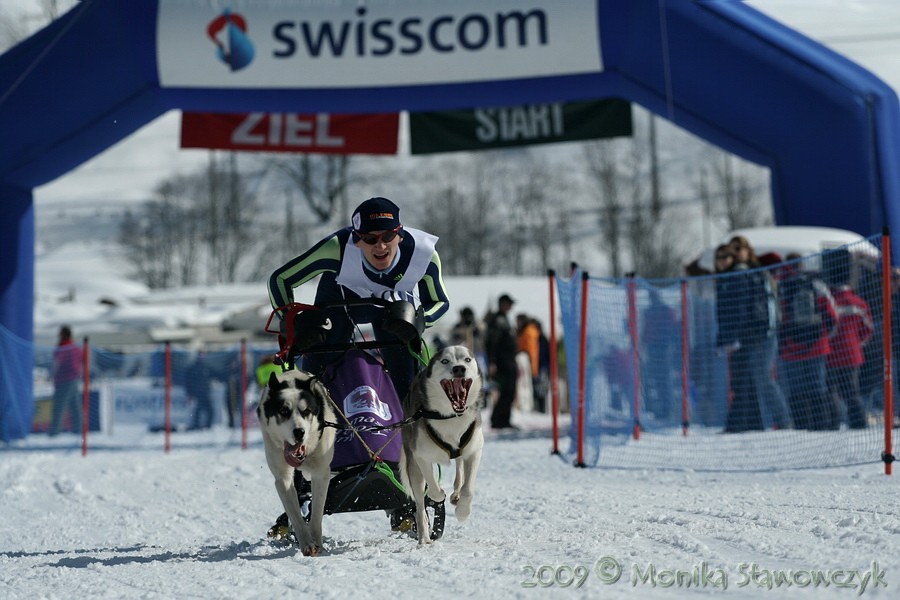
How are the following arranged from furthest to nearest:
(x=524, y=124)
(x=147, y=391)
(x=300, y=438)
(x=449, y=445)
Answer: (x=147, y=391), (x=524, y=124), (x=449, y=445), (x=300, y=438)

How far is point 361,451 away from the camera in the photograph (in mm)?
5016

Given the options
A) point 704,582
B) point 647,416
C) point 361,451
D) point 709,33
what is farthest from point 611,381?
point 704,582

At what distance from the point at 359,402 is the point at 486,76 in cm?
733

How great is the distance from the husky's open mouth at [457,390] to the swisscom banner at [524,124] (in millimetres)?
8851

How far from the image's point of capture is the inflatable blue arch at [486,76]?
433 inches

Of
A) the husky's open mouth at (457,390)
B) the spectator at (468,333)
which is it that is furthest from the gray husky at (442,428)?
the spectator at (468,333)

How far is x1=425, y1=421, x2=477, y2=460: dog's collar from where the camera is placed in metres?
4.86

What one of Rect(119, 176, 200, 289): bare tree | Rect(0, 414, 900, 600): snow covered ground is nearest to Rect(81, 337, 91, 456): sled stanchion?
Rect(0, 414, 900, 600): snow covered ground

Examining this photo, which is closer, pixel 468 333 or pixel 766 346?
pixel 766 346

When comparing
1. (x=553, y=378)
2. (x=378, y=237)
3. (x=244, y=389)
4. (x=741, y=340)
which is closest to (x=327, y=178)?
(x=244, y=389)

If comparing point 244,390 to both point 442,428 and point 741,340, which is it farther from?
point 442,428

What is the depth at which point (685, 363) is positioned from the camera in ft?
35.3

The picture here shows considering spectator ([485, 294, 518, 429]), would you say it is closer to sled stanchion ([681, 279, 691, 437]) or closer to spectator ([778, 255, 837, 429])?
sled stanchion ([681, 279, 691, 437])

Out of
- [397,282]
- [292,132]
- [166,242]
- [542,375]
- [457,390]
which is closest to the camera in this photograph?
[457,390]
